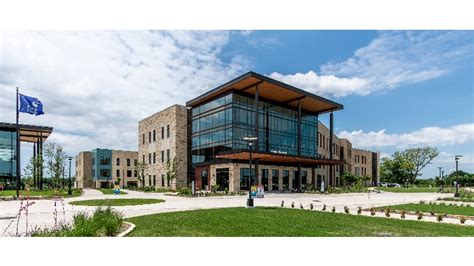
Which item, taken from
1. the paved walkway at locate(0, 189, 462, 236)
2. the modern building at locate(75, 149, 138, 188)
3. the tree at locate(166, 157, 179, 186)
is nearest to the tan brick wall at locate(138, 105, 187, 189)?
the tree at locate(166, 157, 179, 186)

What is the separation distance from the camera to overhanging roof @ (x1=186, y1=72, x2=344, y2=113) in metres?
43.0

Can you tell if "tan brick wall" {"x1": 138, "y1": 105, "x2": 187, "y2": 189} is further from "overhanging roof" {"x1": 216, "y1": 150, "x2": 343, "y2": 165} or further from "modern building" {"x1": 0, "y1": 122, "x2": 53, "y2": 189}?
"modern building" {"x1": 0, "y1": 122, "x2": 53, "y2": 189}

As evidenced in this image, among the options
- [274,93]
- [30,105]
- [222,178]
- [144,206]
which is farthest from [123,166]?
[144,206]

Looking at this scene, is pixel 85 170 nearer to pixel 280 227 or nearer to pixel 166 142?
pixel 166 142

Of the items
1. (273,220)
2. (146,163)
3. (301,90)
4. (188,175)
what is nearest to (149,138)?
(146,163)

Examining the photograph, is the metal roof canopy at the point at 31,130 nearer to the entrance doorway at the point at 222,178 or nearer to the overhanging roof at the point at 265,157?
the entrance doorway at the point at 222,178

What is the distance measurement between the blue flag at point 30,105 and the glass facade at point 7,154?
41815mm

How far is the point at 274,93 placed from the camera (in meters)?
48.6

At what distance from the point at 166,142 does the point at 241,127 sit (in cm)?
1620

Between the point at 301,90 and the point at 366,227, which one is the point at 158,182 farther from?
the point at 366,227

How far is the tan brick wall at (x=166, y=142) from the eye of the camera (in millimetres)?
53250

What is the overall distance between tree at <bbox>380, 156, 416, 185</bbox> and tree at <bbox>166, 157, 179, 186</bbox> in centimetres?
6969

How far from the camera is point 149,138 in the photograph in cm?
6259
